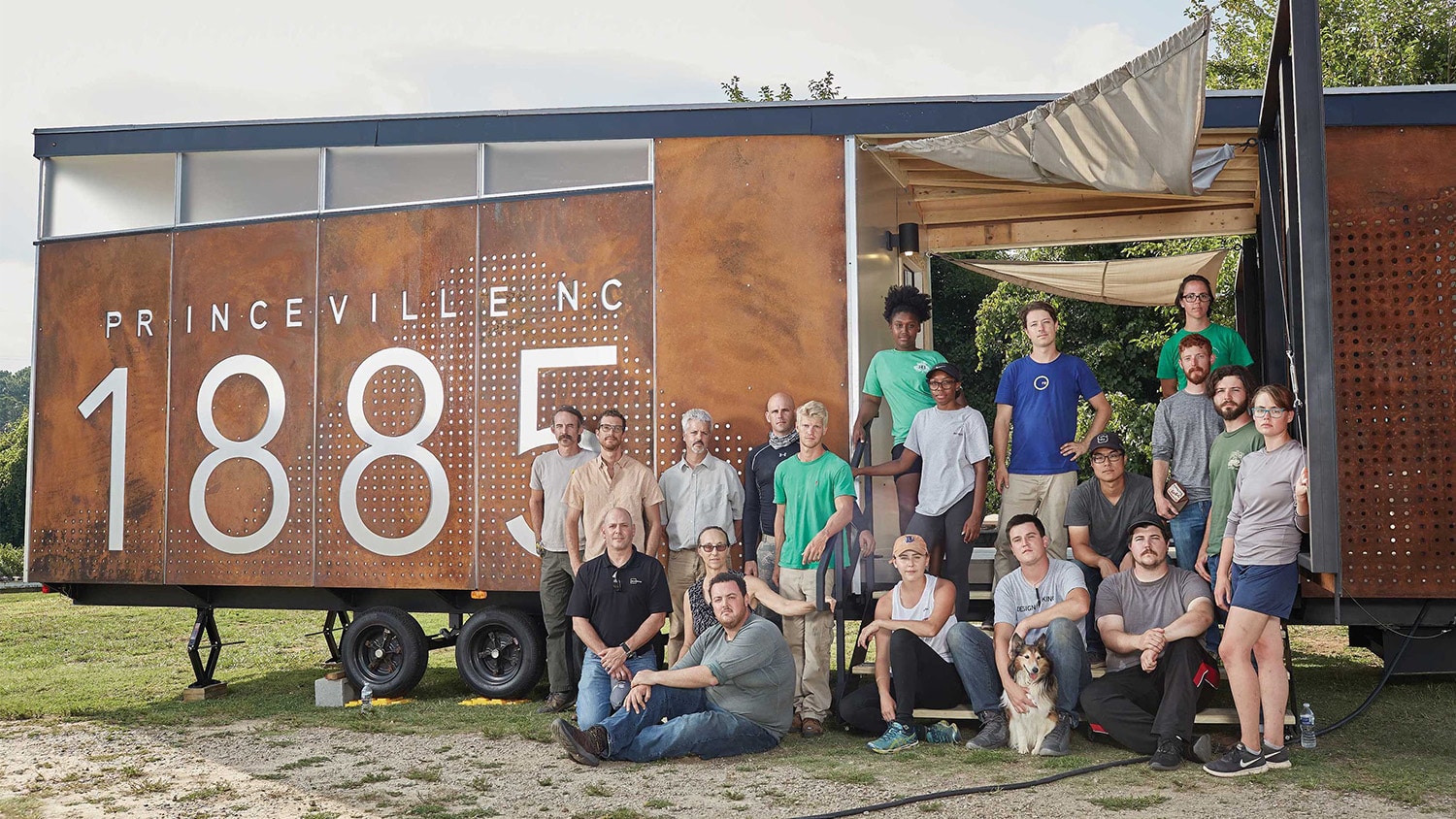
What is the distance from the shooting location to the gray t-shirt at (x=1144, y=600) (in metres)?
5.83

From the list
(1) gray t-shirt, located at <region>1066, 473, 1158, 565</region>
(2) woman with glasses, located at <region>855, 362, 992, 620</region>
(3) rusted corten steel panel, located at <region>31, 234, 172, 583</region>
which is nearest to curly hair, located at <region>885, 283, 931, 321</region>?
(2) woman with glasses, located at <region>855, 362, 992, 620</region>

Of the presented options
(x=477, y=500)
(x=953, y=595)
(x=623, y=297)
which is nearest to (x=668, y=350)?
(x=623, y=297)

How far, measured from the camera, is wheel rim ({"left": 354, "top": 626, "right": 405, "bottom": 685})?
8.08 meters

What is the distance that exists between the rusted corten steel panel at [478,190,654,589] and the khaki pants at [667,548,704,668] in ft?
2.10

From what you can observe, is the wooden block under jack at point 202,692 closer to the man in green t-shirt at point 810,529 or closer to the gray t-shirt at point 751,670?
the gray t-shirt at point 751,670

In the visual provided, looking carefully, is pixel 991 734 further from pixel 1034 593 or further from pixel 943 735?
pixel 1034 593

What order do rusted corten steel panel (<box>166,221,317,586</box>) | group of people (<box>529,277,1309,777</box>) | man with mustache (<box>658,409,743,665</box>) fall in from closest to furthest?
1. group of people (<box>529,277,1309,777</box>)
2. man with mustache (<box>658,409,743,665</box>)
3. rusted corten steel panel (<box>166,221,317,586</box>)

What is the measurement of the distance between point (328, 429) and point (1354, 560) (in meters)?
5.95

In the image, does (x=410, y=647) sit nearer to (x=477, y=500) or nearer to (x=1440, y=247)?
(x=477, y=500)

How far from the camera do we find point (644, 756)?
19.3 ft

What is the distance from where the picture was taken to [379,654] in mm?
8125

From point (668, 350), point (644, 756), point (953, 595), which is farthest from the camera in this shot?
point (668, 350)

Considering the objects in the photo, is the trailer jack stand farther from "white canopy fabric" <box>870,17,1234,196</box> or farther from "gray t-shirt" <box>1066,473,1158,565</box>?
"gray t-shirt" <box>1066,473,1158,565</box>

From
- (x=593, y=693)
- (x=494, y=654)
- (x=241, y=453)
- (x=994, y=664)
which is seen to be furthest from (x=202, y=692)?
(x=994, y=664)
